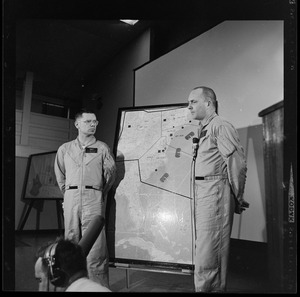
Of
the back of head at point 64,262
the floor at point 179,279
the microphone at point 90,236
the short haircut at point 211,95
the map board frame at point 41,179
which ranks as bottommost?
the floor at point 179,279

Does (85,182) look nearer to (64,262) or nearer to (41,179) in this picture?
(41,179)

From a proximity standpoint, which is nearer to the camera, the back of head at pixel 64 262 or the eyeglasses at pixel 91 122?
the back of head at pixel 64 262

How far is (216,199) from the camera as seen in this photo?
6.19 ft

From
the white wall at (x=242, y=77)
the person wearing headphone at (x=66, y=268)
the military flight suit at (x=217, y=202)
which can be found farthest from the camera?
the white wall at (x=242, y=77)

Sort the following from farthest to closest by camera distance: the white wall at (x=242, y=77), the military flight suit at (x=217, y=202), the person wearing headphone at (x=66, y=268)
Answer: the white wall at (x=242, y=77) → the military flight suit at (x=217, y=202) → the person wearing headphone at (x=66, y=268)

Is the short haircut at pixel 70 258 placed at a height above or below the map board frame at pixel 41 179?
below

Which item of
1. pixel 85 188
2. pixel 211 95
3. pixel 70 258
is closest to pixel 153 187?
pixel 85 188

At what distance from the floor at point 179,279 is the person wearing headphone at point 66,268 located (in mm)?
446

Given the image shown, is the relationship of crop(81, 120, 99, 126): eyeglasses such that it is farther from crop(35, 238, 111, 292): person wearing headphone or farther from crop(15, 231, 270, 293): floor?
crop(35, 238, 111, 292): person wearing headphone

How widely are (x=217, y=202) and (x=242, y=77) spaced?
77 centimetres

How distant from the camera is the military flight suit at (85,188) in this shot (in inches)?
79.4

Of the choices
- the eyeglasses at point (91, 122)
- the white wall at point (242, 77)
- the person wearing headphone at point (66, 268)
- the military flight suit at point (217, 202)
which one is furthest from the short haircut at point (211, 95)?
the person wearing headphone at point (66, 268)

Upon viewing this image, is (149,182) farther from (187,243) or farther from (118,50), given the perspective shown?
(118,50)

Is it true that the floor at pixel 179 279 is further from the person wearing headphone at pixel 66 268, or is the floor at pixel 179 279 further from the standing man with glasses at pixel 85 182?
the person wearing headphone at pixel 66 268
